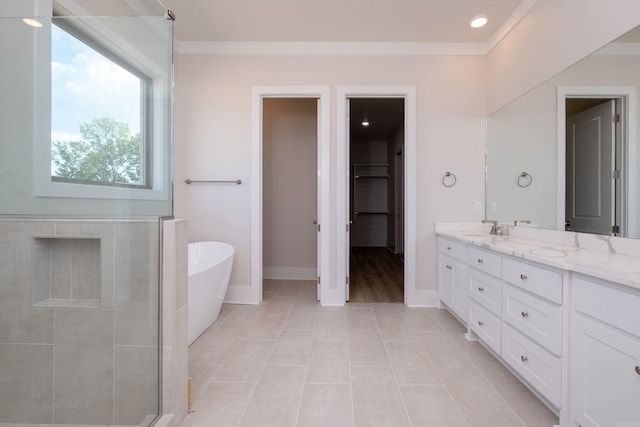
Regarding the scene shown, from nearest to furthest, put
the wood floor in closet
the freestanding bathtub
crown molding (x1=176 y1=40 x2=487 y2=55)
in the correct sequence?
the freestanding bathtub
crown molding (x1=176 y1=40 x2=487 y2=55)
the wood floor in closet

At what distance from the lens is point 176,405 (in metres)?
1.32

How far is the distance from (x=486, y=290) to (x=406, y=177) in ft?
4.55

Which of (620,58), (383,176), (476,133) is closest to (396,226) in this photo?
(383,176)

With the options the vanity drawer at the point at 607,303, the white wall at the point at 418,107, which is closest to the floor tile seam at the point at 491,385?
the vanity drawer at the point at 607,303

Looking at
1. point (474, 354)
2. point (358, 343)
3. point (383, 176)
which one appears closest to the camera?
point (474, 354)

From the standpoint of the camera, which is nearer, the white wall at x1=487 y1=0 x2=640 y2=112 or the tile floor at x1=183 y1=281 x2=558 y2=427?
the tile floor at x1=183 y1=281 x2=558 y2=427

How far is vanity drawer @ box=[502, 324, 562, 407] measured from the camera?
4.38ft

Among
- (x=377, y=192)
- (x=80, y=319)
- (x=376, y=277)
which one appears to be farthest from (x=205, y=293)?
(x=377, y=192)

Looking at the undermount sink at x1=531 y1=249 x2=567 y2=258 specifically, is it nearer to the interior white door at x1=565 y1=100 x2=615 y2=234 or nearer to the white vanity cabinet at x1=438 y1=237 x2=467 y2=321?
the interior white door at x1=565 y1=100 x2=615 y2=234

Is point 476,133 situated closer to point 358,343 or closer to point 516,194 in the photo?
point 516,194

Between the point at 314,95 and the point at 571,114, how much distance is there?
7.02 feet

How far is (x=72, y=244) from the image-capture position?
1.31 m

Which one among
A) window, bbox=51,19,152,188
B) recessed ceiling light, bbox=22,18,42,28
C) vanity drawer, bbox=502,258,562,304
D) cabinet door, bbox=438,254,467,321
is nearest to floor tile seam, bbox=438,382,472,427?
vanity drawer, bbox=502,258,562,304

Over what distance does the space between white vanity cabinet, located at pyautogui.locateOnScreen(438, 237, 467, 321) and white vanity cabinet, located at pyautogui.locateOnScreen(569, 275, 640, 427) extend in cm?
108
